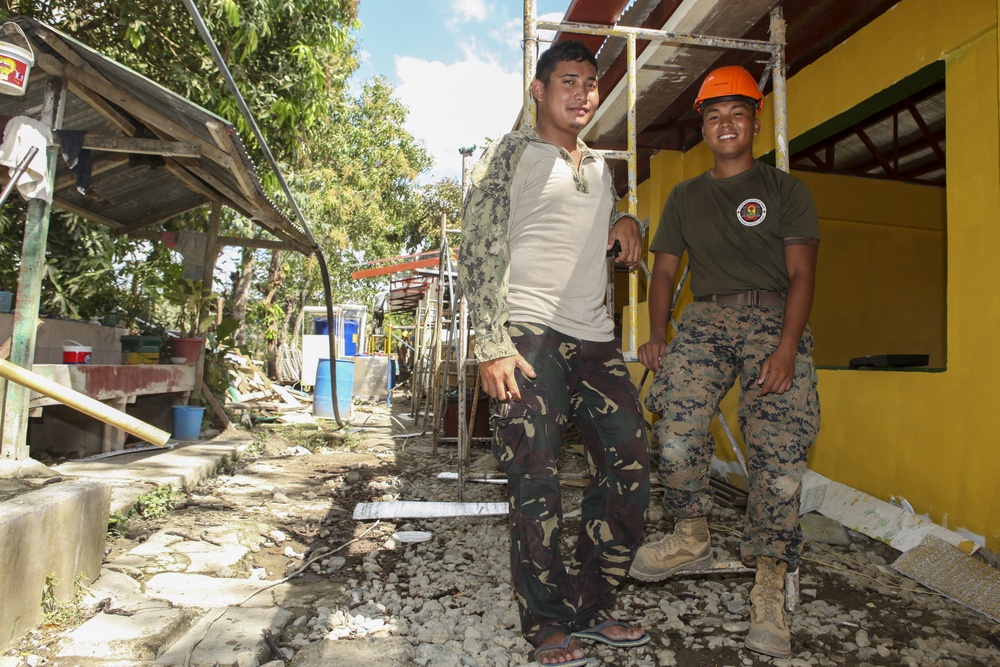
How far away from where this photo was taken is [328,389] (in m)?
10.5

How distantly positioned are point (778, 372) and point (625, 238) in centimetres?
74

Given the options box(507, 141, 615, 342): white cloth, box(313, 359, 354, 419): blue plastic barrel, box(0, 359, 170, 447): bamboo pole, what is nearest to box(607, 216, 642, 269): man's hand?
box(507, 141, 615, 342): white cloth

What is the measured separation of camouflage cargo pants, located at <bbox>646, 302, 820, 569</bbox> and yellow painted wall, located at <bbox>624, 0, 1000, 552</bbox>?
50.1 inches

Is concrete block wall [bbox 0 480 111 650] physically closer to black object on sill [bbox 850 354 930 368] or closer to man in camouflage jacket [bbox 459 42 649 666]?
man in camouflage jacket [bbox 459 42 649 666]

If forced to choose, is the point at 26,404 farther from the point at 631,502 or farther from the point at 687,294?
the point at 687,294

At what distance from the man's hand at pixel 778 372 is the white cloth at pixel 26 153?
446cm

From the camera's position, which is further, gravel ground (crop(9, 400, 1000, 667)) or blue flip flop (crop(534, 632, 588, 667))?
gravel ground (crop(9, 400, 1000, 667))

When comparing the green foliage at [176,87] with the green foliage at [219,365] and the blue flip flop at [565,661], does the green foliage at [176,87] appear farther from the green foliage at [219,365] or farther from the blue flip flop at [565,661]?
the blue flip flop at [565,661]

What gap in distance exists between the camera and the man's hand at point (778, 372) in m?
2.32

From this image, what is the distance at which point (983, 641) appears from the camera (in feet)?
7.76

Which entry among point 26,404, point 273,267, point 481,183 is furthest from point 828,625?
point 273,267

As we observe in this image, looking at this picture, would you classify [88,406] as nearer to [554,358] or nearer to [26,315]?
[554,358]

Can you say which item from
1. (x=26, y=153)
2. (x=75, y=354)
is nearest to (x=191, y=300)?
(x=75, y=354)

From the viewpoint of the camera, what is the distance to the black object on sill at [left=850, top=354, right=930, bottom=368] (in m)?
4.47
